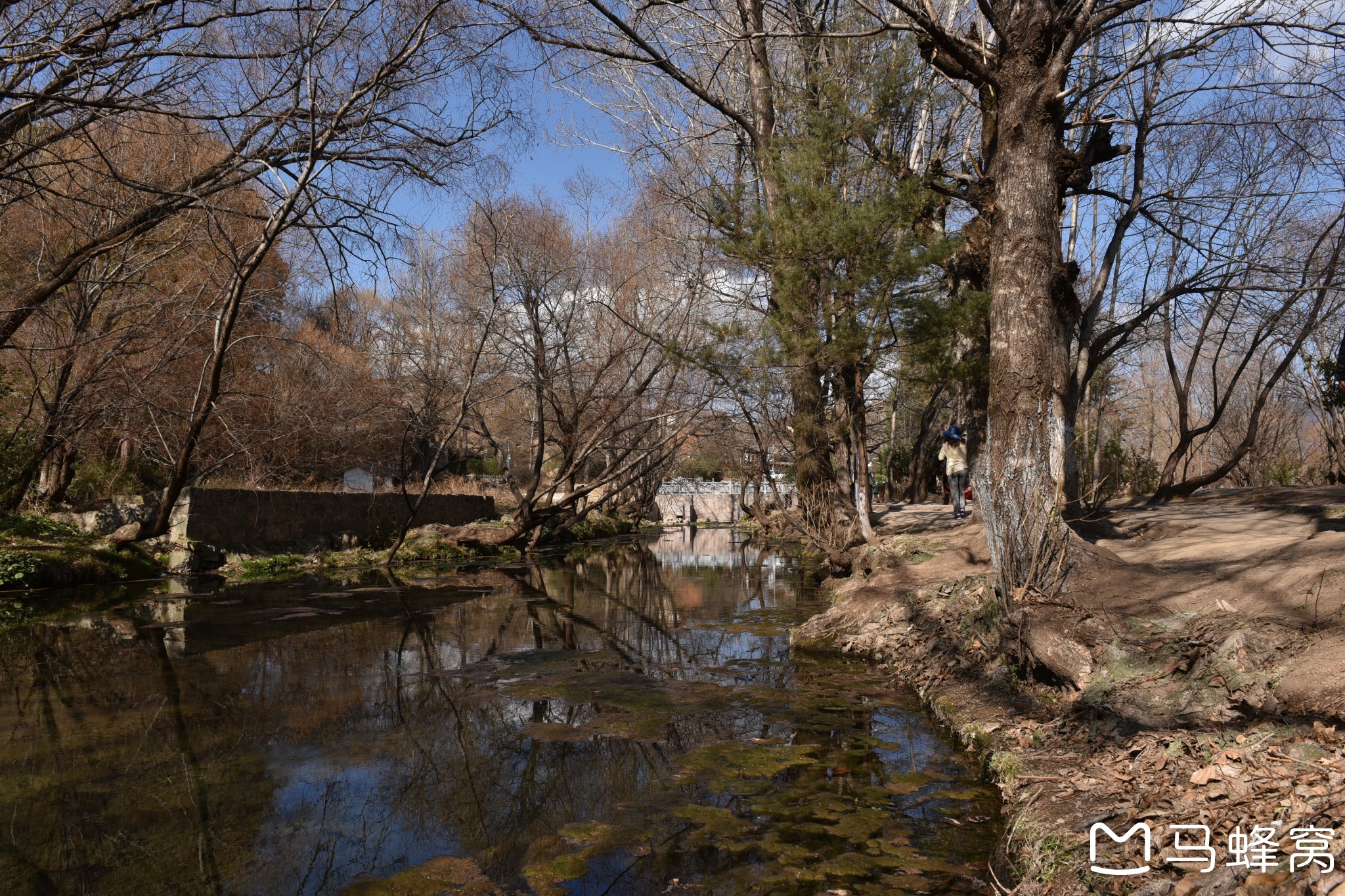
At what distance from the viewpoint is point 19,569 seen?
11336 mm

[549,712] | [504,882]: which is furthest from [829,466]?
[504,882]

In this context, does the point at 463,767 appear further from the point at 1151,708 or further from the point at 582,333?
the point at 582,333

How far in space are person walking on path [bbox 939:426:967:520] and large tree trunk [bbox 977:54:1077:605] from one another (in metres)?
7.99

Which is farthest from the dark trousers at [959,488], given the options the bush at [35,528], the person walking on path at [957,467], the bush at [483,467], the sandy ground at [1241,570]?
the bush at [483,467]

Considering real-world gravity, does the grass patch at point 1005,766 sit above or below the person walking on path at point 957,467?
below

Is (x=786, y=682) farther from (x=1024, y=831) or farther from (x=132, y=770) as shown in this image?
(x=132, y=770)

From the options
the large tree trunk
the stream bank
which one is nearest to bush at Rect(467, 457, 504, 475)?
the stream bank

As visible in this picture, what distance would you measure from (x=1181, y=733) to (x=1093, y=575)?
2.20 meters

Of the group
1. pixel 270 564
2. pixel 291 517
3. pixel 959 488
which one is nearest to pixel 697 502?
pixel 291 517

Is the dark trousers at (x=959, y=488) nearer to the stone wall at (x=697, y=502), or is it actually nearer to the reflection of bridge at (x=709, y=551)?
the reflection of bridge at (x=709, y=551)

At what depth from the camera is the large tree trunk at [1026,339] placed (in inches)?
224

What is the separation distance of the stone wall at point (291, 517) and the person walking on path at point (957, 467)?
35.4 feet

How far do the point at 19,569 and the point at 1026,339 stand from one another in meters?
12.6

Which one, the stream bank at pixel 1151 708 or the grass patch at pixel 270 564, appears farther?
the grass patch at pixel 270 564
